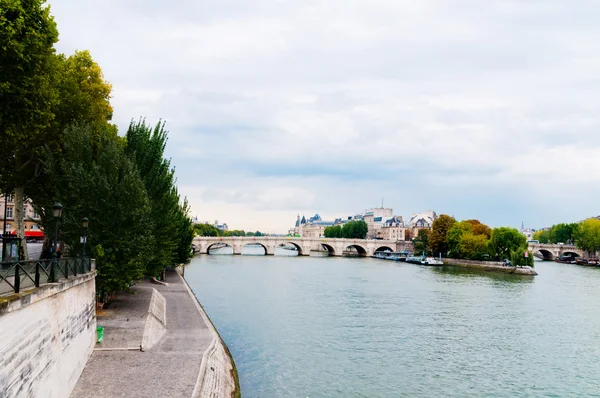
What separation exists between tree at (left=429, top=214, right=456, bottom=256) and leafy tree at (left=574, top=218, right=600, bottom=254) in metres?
39.5

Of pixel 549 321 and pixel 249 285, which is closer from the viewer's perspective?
pixel 549 321

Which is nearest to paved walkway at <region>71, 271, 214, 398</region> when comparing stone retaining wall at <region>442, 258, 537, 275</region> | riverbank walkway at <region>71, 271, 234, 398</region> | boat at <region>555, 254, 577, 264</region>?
riverbank walkway at <region>71, 271, 234, 398</region>

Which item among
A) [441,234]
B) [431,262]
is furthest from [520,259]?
[441,234]

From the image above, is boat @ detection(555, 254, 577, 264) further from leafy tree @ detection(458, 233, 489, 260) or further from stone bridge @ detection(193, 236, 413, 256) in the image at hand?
leafy tree @ detection(458, 233, 489, 260)

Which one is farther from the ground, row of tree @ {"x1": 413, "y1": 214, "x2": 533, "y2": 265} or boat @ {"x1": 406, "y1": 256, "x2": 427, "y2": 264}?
row of tree @ {"x1": 413, "y1": 214, "x2": 533, "y2": 265}

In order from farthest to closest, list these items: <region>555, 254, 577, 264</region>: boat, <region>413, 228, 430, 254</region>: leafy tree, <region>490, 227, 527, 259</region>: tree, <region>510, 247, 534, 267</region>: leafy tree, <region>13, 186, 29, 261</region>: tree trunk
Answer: <region>413, 228, 430, 254</region>: leafy tree < <region>555, 254, 577, 264</region>: boat < <region>490, 227, 527, 259</region>: tree < <region>510, 247, 534, 267</region>: leafy tree < <region>13, 186, 29, 261</region>: tree trunk

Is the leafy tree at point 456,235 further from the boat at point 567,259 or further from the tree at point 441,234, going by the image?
the boat at point 567,259

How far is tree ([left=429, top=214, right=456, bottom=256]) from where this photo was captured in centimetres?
12631

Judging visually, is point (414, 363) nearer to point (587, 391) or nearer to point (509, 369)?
point (509, 369)

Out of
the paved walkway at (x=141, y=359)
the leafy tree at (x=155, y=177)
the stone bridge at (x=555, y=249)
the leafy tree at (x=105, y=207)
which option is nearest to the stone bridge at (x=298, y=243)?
the stone bridge at (x=555, y=249)

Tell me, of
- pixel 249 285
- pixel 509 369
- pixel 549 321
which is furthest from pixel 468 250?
pixel 509 369

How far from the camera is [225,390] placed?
21.2m

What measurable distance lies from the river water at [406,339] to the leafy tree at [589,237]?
8127cm

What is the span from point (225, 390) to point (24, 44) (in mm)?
16027
